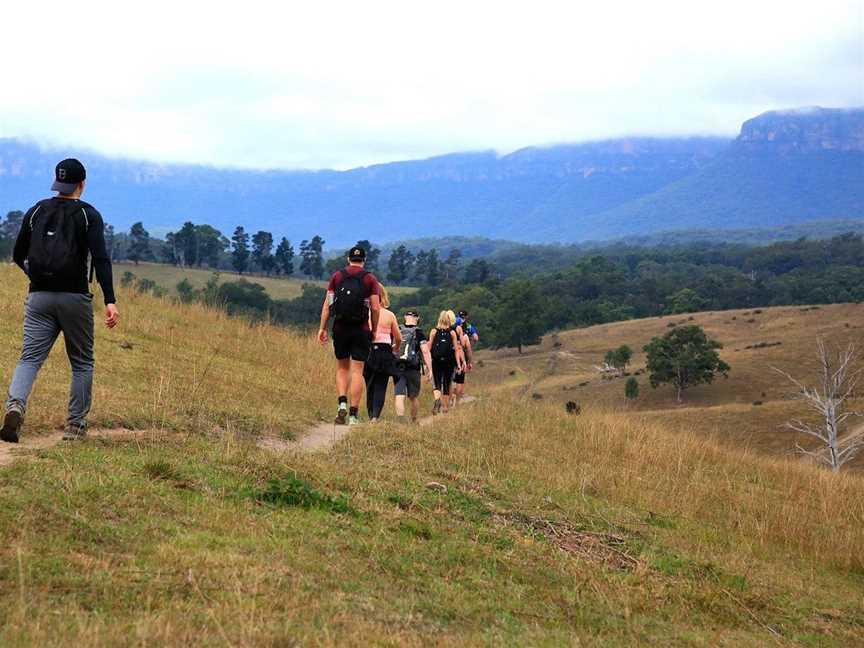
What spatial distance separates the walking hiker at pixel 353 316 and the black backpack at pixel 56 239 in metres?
4.06

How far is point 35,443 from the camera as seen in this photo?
25.9 ft

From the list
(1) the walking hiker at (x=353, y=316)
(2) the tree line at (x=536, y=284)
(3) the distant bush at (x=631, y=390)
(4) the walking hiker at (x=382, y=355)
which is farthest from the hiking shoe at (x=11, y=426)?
Answer: (2) the tree line at (x=536, y=284)

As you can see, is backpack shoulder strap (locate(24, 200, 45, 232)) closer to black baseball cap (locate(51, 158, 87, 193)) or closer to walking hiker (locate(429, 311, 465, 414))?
black baseball cap (locate(51, 158, 87, 193))

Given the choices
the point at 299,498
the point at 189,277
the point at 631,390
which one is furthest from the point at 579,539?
the point at 189,277

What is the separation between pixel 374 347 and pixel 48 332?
5716 mm

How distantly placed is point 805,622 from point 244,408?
23.8 feet

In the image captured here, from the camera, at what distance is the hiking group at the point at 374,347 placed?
11.6 meters

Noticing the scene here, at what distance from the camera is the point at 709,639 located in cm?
567

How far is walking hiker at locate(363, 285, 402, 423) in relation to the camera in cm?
1292

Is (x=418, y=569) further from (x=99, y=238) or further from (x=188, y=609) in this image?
(x=99, y=238)

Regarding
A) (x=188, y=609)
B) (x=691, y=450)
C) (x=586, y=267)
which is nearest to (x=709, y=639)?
(x=188, y=609)

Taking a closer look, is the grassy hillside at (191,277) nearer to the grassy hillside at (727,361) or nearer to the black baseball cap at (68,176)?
the grassy hillside at (727,361)

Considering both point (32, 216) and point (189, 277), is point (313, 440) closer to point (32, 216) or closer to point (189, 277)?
point (32, 216)

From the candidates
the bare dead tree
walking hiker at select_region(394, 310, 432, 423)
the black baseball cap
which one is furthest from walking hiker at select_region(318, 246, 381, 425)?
the bare dead tree
